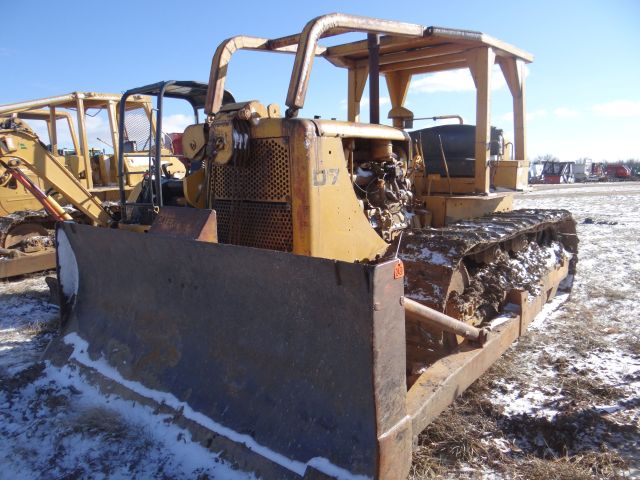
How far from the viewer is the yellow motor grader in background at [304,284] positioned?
2361 mm

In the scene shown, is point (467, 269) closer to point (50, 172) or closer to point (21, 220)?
point (50, 172)

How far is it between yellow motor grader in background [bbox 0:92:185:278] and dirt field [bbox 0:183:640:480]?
2.77 meters

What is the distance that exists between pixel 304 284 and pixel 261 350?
55cm

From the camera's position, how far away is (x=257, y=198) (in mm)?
3404

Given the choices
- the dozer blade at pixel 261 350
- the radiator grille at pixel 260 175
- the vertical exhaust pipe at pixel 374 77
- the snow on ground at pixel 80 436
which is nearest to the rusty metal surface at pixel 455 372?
the dozer blade at pixel 261 350

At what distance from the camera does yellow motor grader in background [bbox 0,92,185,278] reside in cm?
695

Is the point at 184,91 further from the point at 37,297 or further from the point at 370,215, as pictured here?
the point at 37,297

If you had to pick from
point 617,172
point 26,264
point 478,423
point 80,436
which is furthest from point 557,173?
point 80,436

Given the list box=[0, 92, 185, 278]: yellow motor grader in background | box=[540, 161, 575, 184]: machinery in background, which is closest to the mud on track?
box=[0, 92, 185, 278]: yellow motor grader in background

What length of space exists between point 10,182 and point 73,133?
8.29 feet

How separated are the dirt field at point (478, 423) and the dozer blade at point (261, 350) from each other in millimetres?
192

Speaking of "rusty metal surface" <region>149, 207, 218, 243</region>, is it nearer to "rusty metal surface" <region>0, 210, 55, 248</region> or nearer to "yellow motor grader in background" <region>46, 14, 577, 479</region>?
"yellow motor grader in background" <region>46, 14, 577, 479</region>

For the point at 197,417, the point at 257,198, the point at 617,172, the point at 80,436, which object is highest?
the point at 617,172

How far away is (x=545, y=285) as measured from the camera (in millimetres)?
4926
